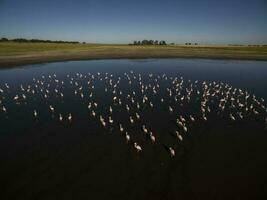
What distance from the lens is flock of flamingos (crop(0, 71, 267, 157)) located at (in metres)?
24.2

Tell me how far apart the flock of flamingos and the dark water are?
0.40 m

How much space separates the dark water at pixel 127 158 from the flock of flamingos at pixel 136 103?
15.8 inches

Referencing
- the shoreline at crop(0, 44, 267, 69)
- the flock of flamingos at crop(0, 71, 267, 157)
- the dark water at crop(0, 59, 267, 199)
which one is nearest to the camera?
the dark water at crop(0, 59, 267, 199)

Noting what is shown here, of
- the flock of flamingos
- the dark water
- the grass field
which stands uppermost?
the dark water

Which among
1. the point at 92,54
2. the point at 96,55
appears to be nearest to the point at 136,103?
the point at 96,55

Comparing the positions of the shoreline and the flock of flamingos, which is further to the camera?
the shoreline

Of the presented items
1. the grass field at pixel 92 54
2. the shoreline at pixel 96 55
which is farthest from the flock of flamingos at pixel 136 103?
the grass field at pixel 92 54

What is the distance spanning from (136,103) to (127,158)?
13627mm

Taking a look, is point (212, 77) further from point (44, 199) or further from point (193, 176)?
point (44, 199)

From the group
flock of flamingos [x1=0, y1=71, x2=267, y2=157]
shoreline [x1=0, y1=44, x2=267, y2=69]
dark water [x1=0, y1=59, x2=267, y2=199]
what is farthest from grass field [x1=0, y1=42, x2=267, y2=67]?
dark water [x1=0, y1=59, x2=267, y2=199]

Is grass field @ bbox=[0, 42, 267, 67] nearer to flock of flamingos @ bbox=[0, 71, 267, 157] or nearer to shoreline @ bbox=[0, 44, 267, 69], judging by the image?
shoreline @ bbox=[0, 44, 267, 69]

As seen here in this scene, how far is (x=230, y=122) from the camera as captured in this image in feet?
80.2

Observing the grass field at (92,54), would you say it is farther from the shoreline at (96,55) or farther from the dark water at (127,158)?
the dark water at (127,158)

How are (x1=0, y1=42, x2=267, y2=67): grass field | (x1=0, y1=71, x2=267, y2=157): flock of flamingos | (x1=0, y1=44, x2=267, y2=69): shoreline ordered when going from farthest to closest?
(x1=0, y1=42, x2=267, y2=67): grass field → (x1=0, y1=44, x2=267, y2=69): shoreline → (x1=0, y1=71, x2=267, y2=157): flock of flamingos
